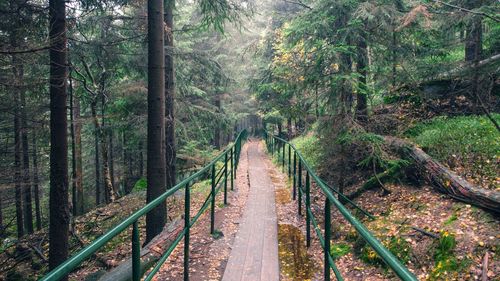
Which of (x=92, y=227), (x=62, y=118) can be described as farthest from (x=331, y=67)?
(x=92, y=227)

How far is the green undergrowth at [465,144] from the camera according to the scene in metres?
6.88

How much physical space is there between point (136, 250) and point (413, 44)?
942 cm

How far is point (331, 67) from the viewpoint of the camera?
898cm

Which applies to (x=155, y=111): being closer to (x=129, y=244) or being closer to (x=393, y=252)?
(x=129, y=244)

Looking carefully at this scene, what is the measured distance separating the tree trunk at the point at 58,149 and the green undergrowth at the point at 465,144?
8.45 meters

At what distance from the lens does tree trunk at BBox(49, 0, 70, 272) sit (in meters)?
7.51

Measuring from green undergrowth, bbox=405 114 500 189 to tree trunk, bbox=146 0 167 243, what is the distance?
6229 mm

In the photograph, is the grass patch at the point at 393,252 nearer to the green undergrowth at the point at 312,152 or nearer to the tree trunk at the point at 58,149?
the green undergrowth at the point at 312,152

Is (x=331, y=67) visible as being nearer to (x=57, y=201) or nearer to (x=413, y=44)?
→ (x=413, y=44)

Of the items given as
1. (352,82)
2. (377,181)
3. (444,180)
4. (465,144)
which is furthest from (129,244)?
(465,144)

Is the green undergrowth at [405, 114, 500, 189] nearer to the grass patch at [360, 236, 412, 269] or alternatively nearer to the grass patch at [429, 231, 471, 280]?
the grass patch at [429, 231, 471, 280]

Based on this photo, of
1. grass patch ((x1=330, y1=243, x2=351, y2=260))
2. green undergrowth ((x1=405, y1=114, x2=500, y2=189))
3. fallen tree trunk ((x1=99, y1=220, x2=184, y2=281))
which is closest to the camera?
fallen tree trunk ((x1=99, y1=220, x2=184, y2=281))

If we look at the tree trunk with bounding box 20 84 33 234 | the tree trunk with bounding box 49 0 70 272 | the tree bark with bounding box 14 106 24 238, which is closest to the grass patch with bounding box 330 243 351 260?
the tree trunk with bounding box 49 0 70 272

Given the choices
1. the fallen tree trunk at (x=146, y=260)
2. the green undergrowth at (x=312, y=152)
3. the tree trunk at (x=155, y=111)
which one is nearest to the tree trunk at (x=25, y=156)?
the tree trunk at (x=155, y=111)
